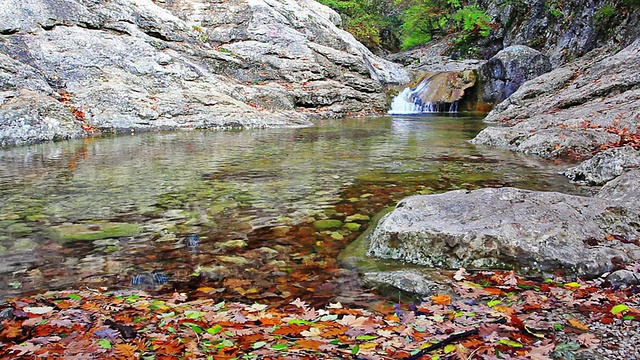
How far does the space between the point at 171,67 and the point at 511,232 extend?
12.8m

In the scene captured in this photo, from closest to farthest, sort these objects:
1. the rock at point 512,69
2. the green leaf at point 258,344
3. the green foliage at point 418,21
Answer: the green leaf at point 258,344, the rock at point 512,69, the green foliage at point 418,21

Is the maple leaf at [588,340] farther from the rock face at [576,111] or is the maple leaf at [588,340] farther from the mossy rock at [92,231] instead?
the rock face at [576,111]

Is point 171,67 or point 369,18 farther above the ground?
point 369,18

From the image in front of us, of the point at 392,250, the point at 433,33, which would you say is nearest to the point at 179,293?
the point at 392,250

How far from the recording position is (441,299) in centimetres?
245

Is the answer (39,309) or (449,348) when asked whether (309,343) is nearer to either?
(449,348)

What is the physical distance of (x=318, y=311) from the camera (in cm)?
241

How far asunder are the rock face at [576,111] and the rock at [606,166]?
5.05 feet

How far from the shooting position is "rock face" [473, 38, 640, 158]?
24.1 feet

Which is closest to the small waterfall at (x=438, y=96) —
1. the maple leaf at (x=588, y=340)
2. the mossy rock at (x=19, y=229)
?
the mossy rock at (x=19, y=229)

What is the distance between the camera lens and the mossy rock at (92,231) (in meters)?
3.56

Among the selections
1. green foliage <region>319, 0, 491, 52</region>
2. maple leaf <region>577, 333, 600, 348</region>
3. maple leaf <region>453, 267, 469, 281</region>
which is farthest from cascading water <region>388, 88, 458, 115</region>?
maple leaf <region>577, 333, 600, 348</region>

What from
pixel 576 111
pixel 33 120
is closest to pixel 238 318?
pixel 33 120

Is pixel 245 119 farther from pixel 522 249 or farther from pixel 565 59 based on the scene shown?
pixel 565 59
